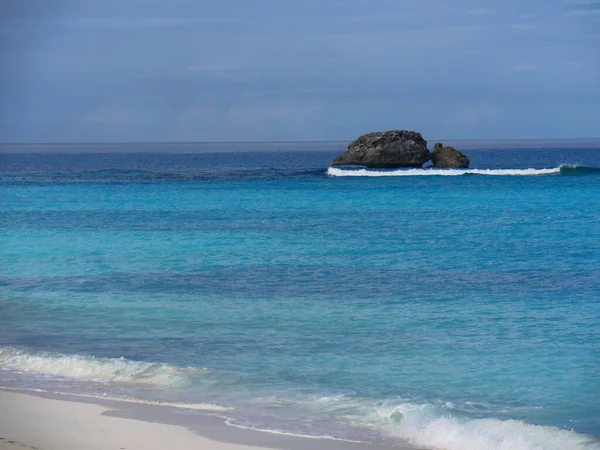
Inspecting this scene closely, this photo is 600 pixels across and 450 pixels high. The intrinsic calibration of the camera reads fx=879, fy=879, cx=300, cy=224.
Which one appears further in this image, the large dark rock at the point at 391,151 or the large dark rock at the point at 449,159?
the large dark rock at the point at 391,151

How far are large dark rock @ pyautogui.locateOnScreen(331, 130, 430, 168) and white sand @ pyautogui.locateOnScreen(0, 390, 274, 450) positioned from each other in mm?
54985

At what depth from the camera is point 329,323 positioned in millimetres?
12320

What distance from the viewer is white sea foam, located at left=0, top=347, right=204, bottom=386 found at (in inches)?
381

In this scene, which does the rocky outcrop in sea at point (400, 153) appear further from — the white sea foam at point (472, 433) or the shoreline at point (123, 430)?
the shoreline at point (123, 430)

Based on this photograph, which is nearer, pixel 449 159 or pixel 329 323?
pixel 329 323

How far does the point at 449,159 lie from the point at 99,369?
175 ft

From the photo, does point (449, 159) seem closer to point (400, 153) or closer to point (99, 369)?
point (400, 153)

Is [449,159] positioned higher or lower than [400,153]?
lower

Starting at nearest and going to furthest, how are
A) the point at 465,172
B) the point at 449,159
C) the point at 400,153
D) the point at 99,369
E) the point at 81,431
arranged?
the point at 81,431, the point at 99,369, the point at 465,172, the point at 449,159, the point at 400,153

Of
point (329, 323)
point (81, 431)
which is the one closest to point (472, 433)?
point (81, 431)

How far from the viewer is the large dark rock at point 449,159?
61.3m

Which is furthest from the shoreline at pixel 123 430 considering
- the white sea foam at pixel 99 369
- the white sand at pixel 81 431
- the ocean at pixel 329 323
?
the white sea foam at pixel 99 369

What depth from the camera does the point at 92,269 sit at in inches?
705

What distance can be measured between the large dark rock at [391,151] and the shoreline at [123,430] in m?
54.8
